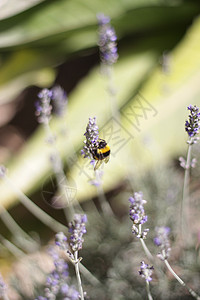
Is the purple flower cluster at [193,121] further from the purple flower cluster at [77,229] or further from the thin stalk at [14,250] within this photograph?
the thin stalk at [14,250]

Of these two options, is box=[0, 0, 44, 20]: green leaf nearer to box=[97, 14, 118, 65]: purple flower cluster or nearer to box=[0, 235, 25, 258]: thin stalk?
box=[97, 14, 118, 65]: purple flower cluster

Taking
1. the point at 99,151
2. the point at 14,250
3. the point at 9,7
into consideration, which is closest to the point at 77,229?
the point at 99,151

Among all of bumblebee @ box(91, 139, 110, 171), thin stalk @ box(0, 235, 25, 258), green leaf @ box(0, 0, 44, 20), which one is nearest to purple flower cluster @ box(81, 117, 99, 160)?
bumblebee @ box(91, 139, 110, 171)

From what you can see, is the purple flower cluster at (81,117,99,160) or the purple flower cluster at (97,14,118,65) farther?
the purple flower cluster at (97,14,118,65)

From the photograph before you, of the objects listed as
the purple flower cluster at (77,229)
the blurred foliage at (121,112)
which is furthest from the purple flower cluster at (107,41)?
the purple flower cluster at (77,229)

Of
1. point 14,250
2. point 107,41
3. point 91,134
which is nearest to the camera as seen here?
point 91,134

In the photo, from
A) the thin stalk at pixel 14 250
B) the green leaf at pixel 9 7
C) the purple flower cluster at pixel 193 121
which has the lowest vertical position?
the purple flower cluster at pixel 193 121

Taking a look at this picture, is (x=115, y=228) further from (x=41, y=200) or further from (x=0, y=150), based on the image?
(x=0, y=150)

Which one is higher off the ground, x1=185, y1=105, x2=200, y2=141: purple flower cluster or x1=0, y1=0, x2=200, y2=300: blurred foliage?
x1=0, y1=0, x2=200, y2=300: blurred foliage

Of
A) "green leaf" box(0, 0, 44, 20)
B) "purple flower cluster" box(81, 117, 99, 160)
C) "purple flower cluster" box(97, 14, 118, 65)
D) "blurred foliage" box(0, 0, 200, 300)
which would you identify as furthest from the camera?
"green leaf" box(0, 0, 44, 20)

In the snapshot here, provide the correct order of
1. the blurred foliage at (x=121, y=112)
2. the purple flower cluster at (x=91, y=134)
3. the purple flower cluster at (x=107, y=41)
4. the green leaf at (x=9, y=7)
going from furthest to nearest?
the green leaf at (x=9, y=7)
the blurred foliage at (x=121, y=112)
the purple flower cluster at (x=107, y=41)
the purple flower cluster at (x=91, y=134)

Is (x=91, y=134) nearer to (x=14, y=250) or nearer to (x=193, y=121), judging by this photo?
(x=193, y=121)
